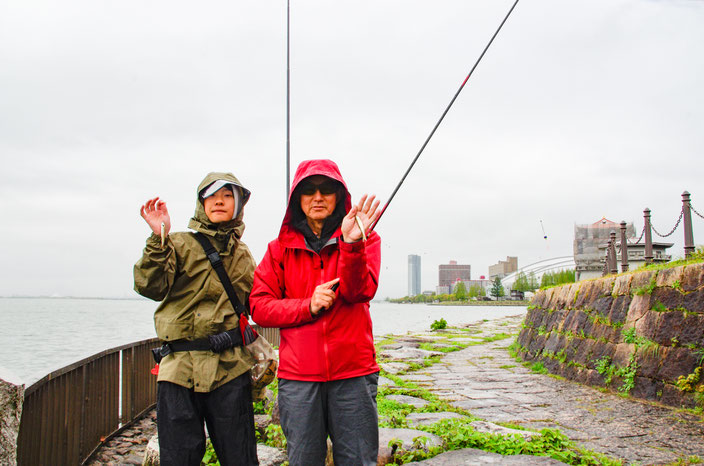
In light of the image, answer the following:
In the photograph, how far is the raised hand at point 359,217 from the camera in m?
2.15

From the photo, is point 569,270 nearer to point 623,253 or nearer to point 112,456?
point 623,253

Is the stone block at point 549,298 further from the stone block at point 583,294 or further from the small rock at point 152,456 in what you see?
the small rock at point 152,456

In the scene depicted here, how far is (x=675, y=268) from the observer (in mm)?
5102

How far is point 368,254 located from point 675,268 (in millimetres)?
4248

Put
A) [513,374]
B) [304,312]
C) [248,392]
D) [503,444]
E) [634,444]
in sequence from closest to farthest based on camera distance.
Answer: [304,312]
[248,392]
[503,444]
[634,444]
[513,374]

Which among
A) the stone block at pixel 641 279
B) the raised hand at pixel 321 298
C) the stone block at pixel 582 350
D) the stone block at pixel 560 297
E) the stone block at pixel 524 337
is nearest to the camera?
the raised hand at pixel 321 298

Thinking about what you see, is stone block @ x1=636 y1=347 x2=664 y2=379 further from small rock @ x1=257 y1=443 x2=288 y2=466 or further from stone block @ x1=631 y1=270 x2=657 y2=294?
small rock @ x1=257 y1=443 x2=288 y2=466

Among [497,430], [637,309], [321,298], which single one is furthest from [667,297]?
[321,298]

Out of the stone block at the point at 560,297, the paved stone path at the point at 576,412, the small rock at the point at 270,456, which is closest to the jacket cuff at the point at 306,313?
the small rock at the point at 270,456

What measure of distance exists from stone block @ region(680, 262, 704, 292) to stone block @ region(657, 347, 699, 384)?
61cm

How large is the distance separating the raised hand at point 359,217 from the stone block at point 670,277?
167 inches

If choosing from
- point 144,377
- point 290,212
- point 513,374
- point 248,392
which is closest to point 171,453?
point 248,392

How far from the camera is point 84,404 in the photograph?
395 centimetres

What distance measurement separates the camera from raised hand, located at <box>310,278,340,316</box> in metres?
2.12
